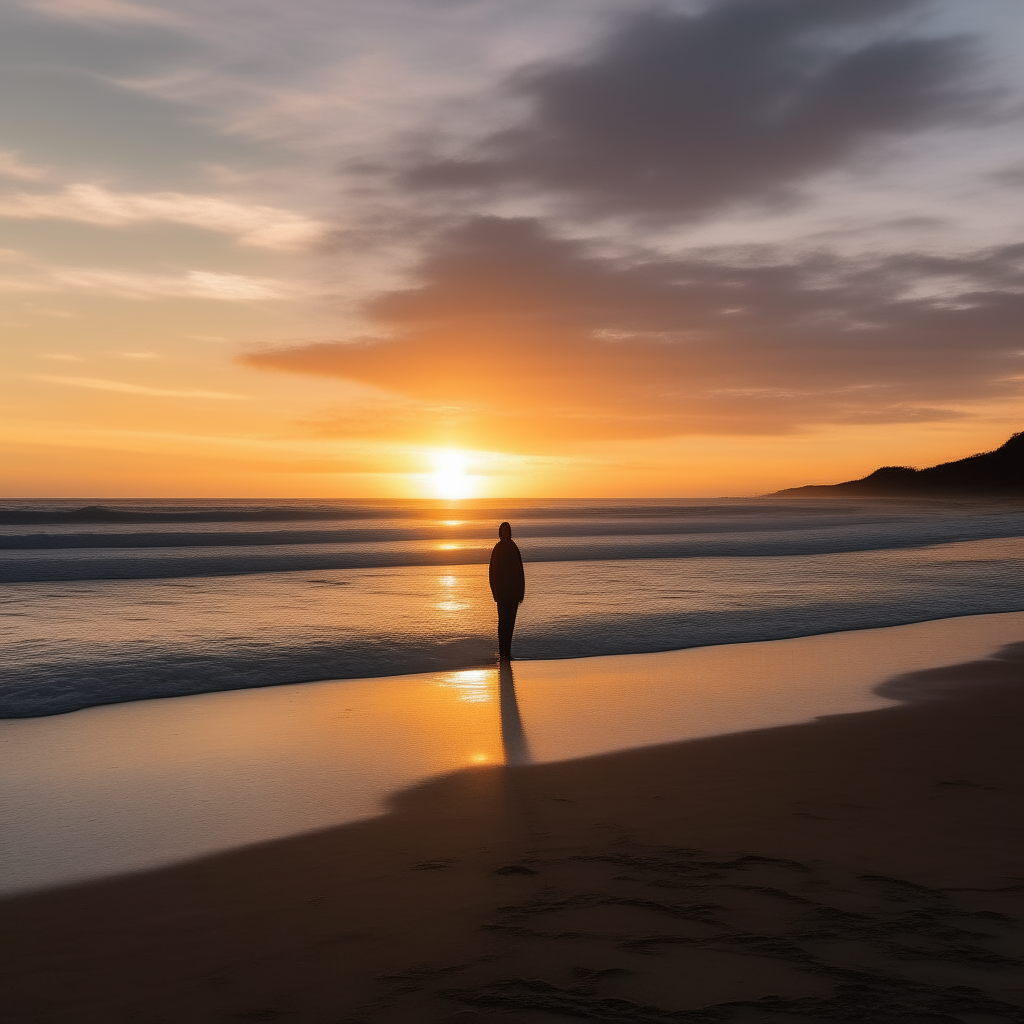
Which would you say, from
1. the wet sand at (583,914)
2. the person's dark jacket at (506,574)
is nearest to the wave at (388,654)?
the person's dark jacket at (506,574)

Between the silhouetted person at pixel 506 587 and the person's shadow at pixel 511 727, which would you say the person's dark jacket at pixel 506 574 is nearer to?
the silhouetted person at pixel 506 587

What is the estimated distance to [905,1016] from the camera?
12.6 ft

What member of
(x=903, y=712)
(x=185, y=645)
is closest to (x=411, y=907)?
(x=903, y=712)

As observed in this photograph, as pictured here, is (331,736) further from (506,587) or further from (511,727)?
A: (506,587)

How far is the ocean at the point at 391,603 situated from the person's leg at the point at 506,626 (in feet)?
1.55

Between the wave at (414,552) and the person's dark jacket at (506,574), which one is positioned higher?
the person's dark jacket at (506,574)

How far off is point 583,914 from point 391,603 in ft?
52.3

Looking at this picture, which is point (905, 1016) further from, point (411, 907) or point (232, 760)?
point (232, 760)

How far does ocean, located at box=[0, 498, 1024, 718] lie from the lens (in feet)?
41.8

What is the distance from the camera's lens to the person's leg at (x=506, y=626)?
44.5 ft

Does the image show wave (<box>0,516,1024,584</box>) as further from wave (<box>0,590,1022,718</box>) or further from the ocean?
wave (<box>0,590,1022,718</box>)

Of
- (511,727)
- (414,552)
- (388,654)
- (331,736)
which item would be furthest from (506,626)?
(414,552)

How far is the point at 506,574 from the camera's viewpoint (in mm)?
13922

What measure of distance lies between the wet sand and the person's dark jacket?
6.23m
